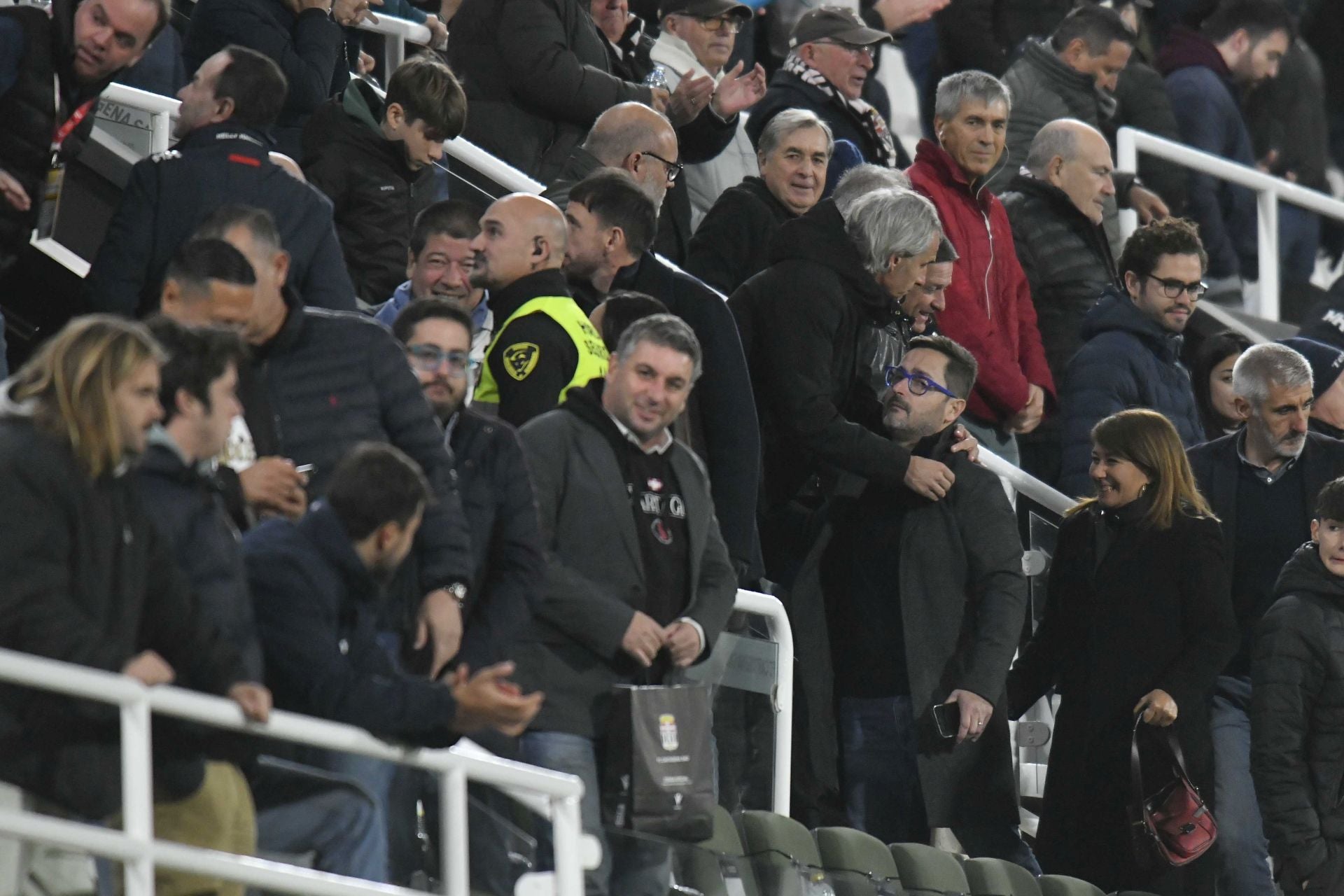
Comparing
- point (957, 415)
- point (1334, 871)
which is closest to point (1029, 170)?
point (957, 415)

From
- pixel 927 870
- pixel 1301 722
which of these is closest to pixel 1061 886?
pixel 927 870

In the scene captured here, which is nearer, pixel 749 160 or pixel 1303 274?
pixel 749 160

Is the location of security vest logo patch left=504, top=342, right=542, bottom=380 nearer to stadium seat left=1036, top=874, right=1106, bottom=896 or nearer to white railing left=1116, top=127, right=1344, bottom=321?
stadium seat left=1036, top=874, right=1106, bottom=896

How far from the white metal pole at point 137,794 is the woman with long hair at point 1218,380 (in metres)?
5.78

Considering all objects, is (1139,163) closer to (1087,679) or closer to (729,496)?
(1087,679)

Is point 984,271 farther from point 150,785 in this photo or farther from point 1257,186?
point 150,785

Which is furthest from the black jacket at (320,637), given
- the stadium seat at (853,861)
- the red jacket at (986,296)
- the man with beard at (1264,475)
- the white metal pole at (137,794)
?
the man with beard at (1264,475)

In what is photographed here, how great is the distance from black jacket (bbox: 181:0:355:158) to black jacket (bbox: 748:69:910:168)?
1858 millimetres

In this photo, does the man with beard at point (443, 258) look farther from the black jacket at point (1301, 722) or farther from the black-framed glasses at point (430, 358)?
the black jacket at point (1301, 722)

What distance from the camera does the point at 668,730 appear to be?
6.15m

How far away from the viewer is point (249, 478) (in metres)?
5.45

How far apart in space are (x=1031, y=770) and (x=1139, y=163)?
428 centimetres

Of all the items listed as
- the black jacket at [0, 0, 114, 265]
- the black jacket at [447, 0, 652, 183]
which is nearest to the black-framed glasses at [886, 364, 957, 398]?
the black jacket at [447, 0, 652, 183]

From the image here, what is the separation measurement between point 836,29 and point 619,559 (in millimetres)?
3744
